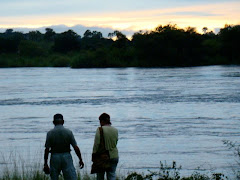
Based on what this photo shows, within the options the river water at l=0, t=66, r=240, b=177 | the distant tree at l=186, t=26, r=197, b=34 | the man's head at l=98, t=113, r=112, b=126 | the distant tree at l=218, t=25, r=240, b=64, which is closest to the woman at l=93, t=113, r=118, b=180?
the man's head at l=98, t=113, r=112, b=126

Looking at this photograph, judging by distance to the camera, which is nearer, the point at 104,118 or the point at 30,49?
the point at 104,118

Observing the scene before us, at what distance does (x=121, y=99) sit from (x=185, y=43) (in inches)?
3299

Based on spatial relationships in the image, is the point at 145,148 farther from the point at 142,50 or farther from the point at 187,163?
the point at 142,50

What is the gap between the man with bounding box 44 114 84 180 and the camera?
10891 mm

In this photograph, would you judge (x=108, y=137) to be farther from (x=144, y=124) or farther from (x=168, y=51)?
(x=168, y=51)

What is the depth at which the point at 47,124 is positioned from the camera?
28.6 meters

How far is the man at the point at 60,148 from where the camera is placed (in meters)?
10.9

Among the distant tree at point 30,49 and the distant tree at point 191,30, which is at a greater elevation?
the distant tree at point 191,30

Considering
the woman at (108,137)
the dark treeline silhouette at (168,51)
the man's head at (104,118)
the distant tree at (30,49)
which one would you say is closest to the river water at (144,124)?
the woman at (108,137)

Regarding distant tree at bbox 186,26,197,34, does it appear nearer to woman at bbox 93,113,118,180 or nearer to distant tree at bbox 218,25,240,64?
distant tree at bbox 218,25,240,64

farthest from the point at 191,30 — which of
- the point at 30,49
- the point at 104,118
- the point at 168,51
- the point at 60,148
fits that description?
the point at 60,148

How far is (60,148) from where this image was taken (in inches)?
432

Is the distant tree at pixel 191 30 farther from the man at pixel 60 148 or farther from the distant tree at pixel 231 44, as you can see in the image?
the man at pixel 60 148

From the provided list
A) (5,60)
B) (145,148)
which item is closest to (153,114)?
(145,148)
